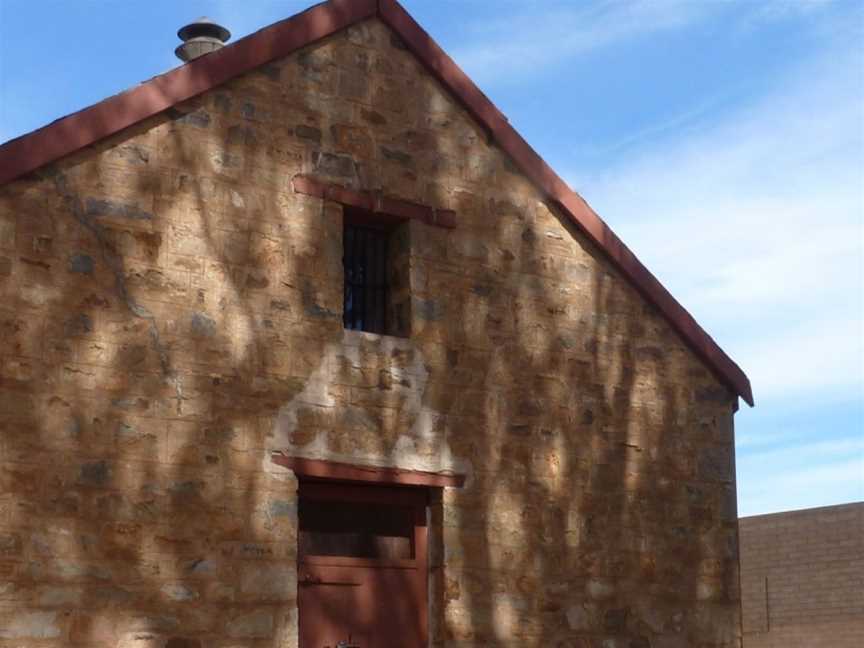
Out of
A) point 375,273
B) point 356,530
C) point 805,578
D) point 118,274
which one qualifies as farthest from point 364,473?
point 805,578

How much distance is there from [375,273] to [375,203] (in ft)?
2.33

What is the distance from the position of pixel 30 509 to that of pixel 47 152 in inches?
106

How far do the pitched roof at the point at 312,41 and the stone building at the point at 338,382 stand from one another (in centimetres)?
3

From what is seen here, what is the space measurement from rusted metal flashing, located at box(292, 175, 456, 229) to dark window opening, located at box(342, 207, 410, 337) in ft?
0.38

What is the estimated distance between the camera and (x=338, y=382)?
1230 centimetres

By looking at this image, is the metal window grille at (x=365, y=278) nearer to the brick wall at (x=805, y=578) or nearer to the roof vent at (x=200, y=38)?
the roof vent at (x=200, y=38)

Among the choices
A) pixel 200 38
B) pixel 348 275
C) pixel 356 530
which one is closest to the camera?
pixel 356 530

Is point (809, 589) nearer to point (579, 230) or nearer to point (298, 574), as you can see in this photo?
point (579, 230)

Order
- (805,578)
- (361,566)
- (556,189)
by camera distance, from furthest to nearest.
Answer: (805,578) → (556,189) → (361,566)

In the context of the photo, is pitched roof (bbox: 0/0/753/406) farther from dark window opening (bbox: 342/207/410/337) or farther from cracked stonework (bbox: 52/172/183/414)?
dark window opening (bbox: 342/207/410/337)

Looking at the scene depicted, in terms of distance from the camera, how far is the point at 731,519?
14.8m

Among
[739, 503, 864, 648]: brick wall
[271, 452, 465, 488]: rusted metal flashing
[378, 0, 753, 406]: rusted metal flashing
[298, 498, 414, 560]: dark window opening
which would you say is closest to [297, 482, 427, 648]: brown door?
[298, 498, 414, 560]: dark window opening

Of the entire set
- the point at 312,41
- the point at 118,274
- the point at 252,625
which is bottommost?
the point at 252,625

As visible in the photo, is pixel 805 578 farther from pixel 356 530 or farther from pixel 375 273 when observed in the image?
pixel 356 530
